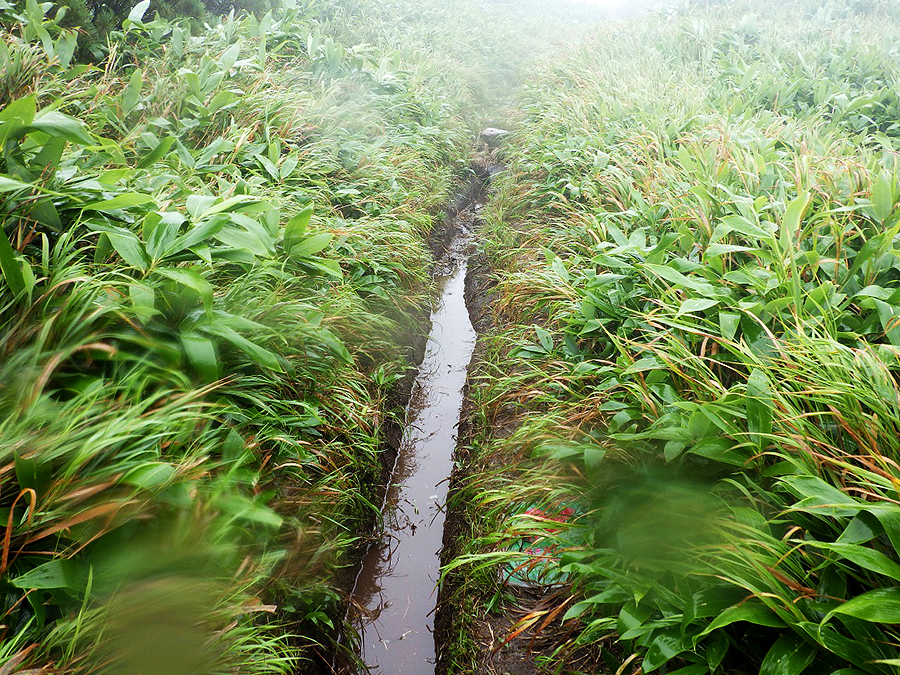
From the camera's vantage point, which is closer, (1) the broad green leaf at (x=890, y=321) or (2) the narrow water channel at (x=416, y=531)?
(1) the broad green leaf at (x=890, y=321)

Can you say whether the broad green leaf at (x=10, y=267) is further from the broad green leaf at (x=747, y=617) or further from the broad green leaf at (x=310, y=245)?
the broad green leaf at (x=747, y=617)

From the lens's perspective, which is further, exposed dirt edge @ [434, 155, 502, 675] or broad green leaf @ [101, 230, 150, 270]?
exposed dirt edge @ [434, 155, 502, 675]

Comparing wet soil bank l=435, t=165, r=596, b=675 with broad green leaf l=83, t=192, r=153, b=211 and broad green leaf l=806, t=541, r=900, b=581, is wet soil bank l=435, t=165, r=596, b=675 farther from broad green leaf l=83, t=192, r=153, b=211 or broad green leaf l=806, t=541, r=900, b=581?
broad green leaf l=83, t=192, r=153, b=211

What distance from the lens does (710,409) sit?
148 centimetres

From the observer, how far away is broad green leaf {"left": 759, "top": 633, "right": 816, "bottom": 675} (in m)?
1.07

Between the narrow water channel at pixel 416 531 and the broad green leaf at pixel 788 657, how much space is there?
1.21 m

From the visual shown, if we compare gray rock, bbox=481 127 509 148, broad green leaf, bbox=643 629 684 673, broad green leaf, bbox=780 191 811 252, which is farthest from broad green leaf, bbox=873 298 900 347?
gray rock, bbox=481 127 509 148

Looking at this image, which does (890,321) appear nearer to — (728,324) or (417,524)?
(728,324)

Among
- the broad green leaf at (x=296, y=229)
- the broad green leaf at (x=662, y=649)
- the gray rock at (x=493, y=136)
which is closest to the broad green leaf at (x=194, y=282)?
the broad green leaf at (x=296, y=229)

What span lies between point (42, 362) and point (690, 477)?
1.78 meters

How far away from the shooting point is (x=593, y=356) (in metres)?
2.40

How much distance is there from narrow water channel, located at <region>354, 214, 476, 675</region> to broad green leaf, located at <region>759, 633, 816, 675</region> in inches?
47.8

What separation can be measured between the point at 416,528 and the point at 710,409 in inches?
57.9

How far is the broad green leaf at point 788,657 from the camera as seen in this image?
42.3 inches
